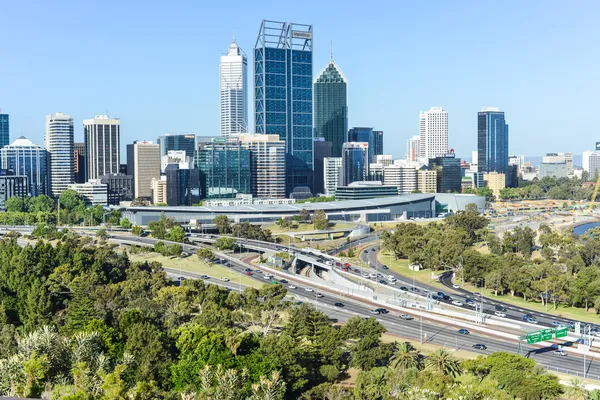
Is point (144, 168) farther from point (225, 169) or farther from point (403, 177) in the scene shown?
point (403, 177)

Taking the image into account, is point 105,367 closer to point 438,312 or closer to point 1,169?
point 438,312

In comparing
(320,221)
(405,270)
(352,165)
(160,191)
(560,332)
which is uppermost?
(352,165)

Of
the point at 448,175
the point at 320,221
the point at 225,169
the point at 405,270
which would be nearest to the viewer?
the point at 405,270

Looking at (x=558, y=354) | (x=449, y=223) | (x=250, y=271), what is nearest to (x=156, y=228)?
(x=250, y=271)

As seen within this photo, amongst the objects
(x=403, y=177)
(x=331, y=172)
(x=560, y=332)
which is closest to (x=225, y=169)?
(x=331, y=172)

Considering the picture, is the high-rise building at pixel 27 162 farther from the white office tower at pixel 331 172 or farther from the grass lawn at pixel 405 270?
the grass lawn at pixel 405 270

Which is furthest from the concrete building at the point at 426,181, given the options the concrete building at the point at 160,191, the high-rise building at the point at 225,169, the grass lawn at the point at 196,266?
the grass lawn at the point at 196,266
